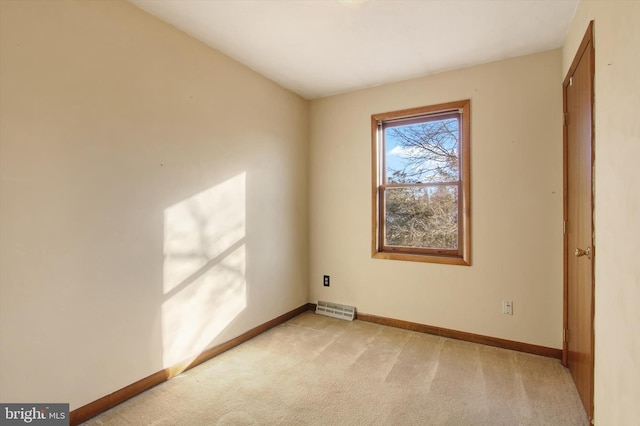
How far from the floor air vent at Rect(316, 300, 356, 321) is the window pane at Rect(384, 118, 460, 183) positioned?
1.51m

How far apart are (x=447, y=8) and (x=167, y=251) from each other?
8.39 ft

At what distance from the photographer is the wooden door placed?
175cm

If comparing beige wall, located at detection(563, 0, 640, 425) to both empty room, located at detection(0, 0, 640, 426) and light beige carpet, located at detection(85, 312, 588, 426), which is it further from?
light beige carpet, located at detection(85, 312, 588, 426)

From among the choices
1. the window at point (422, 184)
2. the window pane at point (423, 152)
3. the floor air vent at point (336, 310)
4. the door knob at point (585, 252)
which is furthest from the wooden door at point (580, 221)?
the floor air vent at point (336, 310)

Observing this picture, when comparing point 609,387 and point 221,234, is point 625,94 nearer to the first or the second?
point 609,387

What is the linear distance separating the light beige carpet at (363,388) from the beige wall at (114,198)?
1.09 feet

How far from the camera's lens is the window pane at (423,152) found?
306 centimetres

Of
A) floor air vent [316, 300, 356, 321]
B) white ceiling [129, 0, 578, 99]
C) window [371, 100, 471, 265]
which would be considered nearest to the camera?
white ceiling [129, 0, 578, 99]

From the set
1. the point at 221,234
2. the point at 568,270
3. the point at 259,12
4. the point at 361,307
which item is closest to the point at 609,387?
the point at 568,270

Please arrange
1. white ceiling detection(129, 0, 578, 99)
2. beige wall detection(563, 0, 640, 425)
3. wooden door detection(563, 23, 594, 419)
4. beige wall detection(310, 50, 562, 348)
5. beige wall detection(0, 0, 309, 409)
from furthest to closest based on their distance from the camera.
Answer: beige wall detection(310, 50, 562, 348) < white ceiling detection(129, 0, 578, 99) < wooden door detection(563, 23, 594, 419) < beige wall detection(0, 0, 309, 409) < beige wall detection(563, 0, 640, 425)

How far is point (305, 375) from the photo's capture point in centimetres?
232

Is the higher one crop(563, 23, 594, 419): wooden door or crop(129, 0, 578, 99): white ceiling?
crop(129, 0, 578, 99): white ceiling

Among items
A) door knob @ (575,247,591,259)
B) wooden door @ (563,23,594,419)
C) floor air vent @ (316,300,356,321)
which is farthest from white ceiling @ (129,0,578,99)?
floor air vent @ (316,300,356,321)

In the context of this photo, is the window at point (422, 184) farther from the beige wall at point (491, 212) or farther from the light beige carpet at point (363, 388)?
the light beige carpet at point (363, 388)
